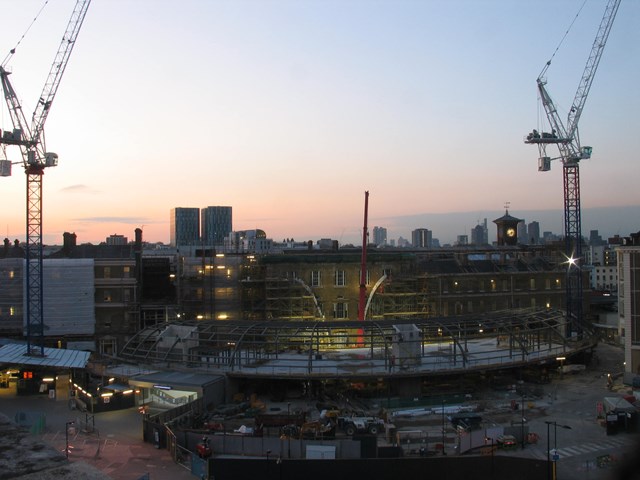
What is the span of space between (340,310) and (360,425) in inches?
1277

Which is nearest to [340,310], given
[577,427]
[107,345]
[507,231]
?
[107,345]

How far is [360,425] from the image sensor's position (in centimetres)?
2869

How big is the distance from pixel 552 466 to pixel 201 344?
26.6 metres

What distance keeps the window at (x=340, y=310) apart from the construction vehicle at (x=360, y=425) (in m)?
31.1

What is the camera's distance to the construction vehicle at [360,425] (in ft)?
93.2

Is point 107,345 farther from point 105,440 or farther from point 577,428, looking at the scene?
point 577,428

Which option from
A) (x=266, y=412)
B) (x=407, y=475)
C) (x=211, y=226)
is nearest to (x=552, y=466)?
(x=407, y=475)

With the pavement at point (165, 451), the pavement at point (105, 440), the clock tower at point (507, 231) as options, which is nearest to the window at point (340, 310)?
the pavement at point (165, 451)

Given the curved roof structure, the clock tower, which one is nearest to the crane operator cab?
the curved roof structure

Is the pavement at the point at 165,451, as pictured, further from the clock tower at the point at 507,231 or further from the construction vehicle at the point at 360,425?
the clock tower at the point at 507,231

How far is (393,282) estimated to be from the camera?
2355 inches

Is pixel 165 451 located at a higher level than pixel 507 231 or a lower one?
lower

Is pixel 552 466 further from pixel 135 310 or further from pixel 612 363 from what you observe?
pixel 135 310

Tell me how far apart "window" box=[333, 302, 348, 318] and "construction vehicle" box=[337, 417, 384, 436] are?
3107 centimetres
